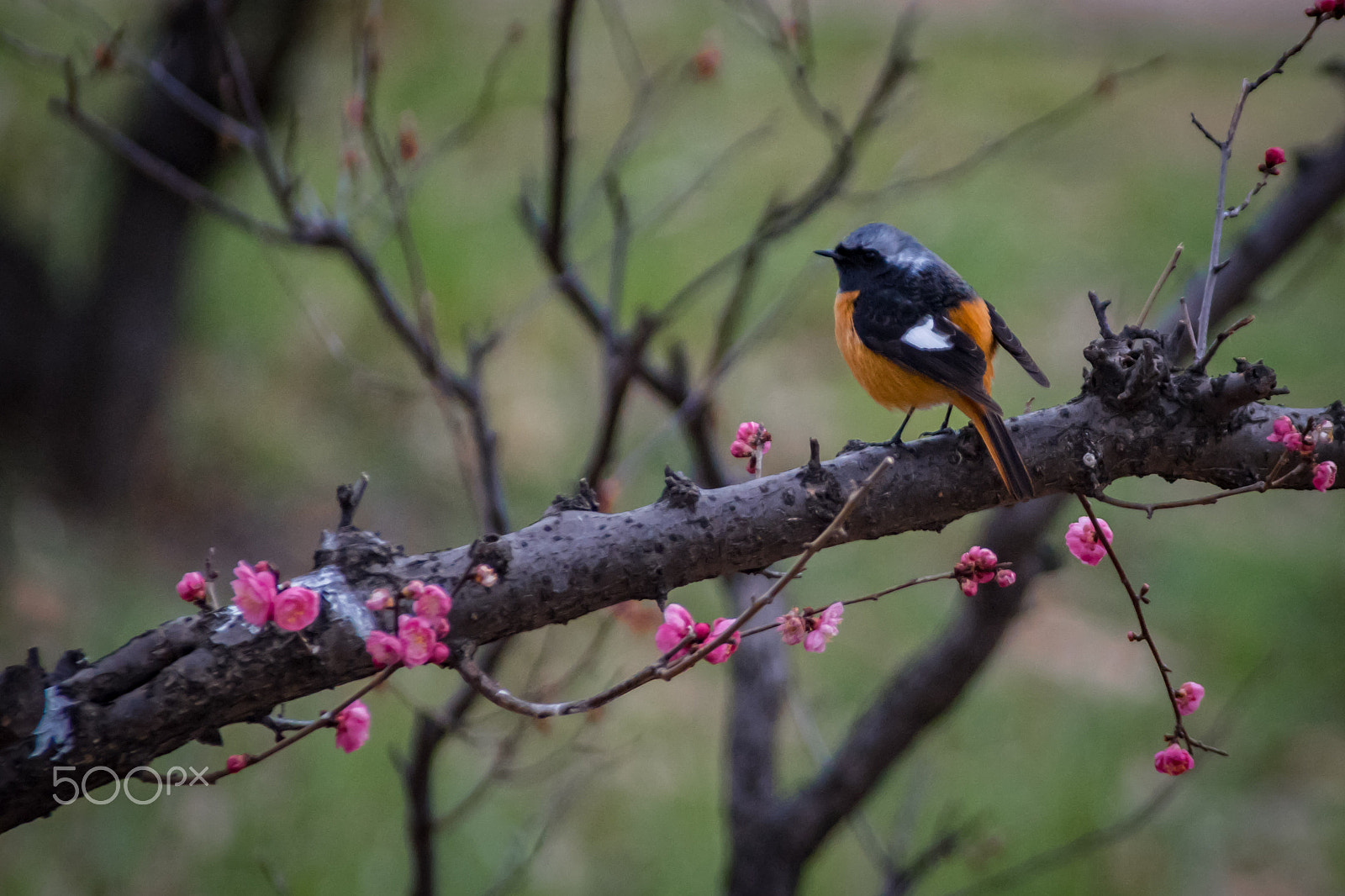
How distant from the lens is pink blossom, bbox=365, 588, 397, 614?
1.34 m

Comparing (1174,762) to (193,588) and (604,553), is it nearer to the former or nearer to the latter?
(604,553)

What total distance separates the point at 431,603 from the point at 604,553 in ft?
0.90

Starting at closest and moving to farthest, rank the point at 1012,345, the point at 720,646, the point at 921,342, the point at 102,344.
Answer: the point at 720,646 < the point at 921,342 < the point at 1012,345 < the point at 102,344

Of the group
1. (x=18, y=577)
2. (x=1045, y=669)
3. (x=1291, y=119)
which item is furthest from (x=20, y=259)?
(x=1291, y=119)

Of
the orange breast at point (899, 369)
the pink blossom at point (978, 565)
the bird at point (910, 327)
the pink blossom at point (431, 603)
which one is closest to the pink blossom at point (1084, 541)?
the pink blossom at point (978, 565)

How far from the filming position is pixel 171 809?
4199 mm

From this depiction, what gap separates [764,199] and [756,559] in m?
7.22

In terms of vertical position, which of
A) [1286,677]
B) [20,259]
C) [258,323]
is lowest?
[1286,677]

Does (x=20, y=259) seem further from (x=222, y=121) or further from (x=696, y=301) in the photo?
(x=696, y=301)

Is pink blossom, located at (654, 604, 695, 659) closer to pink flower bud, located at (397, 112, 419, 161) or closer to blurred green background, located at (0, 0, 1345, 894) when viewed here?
blurred green background, located at (0, 0, 1345, 894)

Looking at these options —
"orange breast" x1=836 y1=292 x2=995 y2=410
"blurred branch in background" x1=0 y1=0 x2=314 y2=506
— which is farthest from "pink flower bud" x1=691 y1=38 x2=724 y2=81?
"blurred branch in background" x1=0 y1=0 x2=314 y2=506

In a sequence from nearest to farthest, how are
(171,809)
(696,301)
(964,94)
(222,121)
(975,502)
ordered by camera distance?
(975,502) < (222,121) < (171,809) < (696,301) < (964,94)

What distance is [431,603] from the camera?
1.30 meters

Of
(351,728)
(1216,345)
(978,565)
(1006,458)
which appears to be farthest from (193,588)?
(1216,345)
